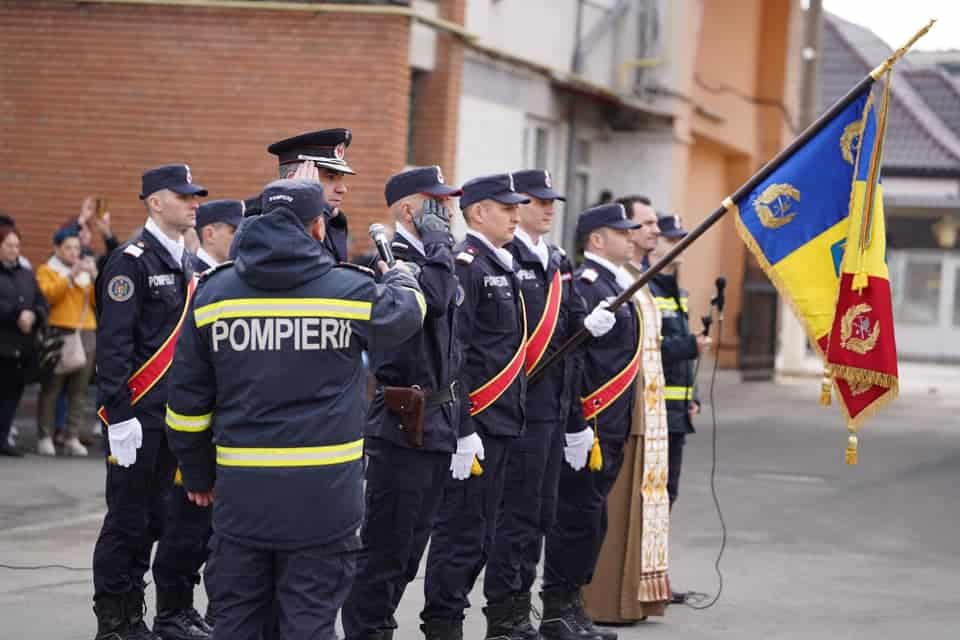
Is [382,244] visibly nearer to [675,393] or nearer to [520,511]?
[520,511]

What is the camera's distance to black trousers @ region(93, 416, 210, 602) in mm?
7500

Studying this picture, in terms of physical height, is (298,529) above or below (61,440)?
above

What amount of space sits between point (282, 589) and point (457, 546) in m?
1.77

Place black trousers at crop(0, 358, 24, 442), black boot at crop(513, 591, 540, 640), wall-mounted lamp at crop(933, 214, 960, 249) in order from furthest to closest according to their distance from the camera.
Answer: wall-mounted lamp at crop(933, 214, 960, 249) < black trousers at crop(0, 358, 24, 442) < black boot at crop(513, 591, 540, 640)

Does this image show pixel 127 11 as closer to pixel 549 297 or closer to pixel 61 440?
pixel 61 440

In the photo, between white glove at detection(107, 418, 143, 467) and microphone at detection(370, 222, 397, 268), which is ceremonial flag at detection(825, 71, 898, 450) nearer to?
microphone at detection(370, 222, 397, 268)

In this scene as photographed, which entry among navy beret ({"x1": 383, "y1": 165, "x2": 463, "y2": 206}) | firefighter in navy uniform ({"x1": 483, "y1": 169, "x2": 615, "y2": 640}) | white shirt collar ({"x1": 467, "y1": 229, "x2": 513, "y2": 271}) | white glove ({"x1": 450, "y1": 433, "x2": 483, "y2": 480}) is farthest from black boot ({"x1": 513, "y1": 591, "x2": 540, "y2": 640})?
navy beret ({"x1": 383, "y1": 165, "x2": 463, "y2": 206})

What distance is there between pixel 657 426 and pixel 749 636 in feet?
3.70

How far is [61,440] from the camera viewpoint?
48.0ft

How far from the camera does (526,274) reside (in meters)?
8.11

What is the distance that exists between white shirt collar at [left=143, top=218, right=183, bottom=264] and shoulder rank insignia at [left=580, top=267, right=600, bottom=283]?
6.62ft

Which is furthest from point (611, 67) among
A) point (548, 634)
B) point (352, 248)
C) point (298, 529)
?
point (298, 529)

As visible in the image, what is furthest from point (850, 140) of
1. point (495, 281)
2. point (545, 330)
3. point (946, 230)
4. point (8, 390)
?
point (946, 230)

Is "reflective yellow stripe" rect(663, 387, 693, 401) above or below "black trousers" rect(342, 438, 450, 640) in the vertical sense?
above
